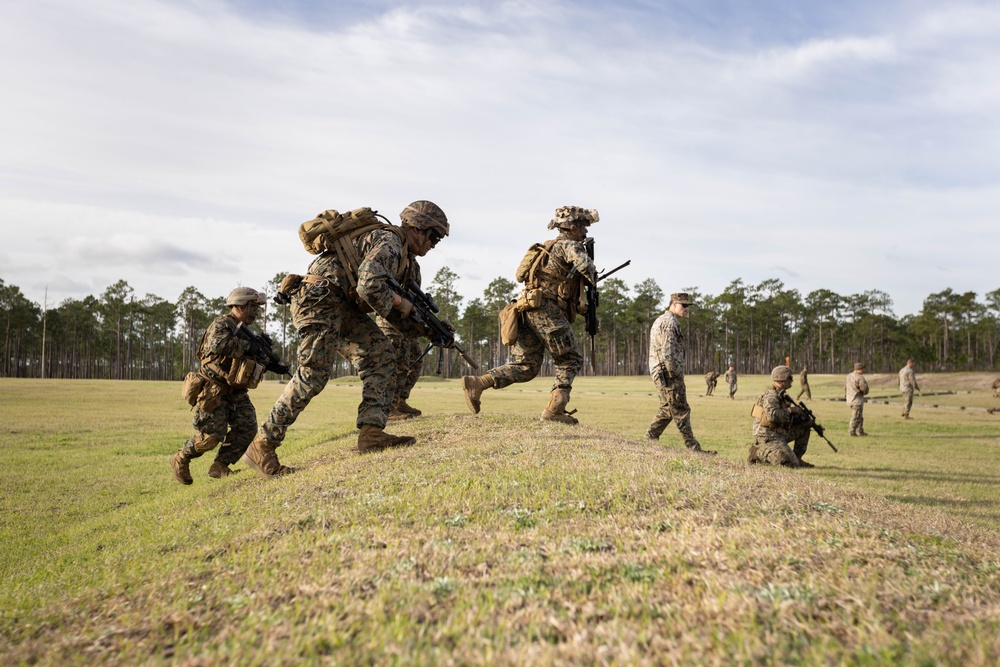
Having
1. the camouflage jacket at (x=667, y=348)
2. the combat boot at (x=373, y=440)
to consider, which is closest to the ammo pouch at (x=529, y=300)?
the camouflage jacket at (x=667, y=348)

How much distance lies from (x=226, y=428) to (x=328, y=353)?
208 cm

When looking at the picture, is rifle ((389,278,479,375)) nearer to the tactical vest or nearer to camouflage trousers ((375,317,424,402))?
the tactical vest

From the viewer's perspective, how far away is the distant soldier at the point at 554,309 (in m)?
8.73

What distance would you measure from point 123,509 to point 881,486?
958 cm

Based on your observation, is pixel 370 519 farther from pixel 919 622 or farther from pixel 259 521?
pixel 919 622

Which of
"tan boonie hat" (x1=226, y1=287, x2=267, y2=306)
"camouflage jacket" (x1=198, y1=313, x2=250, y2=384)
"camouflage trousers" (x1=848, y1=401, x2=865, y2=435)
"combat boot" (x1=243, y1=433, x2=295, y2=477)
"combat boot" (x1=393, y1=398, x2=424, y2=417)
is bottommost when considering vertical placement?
"camouflage trousers" (x1=848, y1=401, x2=865, y2=435)

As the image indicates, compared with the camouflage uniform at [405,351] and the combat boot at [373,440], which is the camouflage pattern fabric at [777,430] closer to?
the camouflage uniform at [405,351]

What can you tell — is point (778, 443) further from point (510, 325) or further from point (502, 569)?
point (502, 569)

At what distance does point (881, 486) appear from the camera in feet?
28.7

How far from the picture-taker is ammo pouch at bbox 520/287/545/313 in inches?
340

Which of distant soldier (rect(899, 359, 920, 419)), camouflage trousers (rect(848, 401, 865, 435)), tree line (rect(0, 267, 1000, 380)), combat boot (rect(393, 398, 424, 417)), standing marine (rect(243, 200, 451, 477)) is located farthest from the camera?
tree line (rect(0, 267, 1000, 380))

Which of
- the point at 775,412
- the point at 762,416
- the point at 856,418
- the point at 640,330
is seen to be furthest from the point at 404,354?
the point at 640,330

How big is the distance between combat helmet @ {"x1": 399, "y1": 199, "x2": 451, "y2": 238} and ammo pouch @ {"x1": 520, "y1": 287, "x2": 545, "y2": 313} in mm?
1719

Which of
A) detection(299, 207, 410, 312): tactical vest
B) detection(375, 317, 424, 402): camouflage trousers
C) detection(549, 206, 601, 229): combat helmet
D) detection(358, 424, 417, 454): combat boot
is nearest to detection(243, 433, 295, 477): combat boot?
detection(358, 424, 417, 454): combat boot
